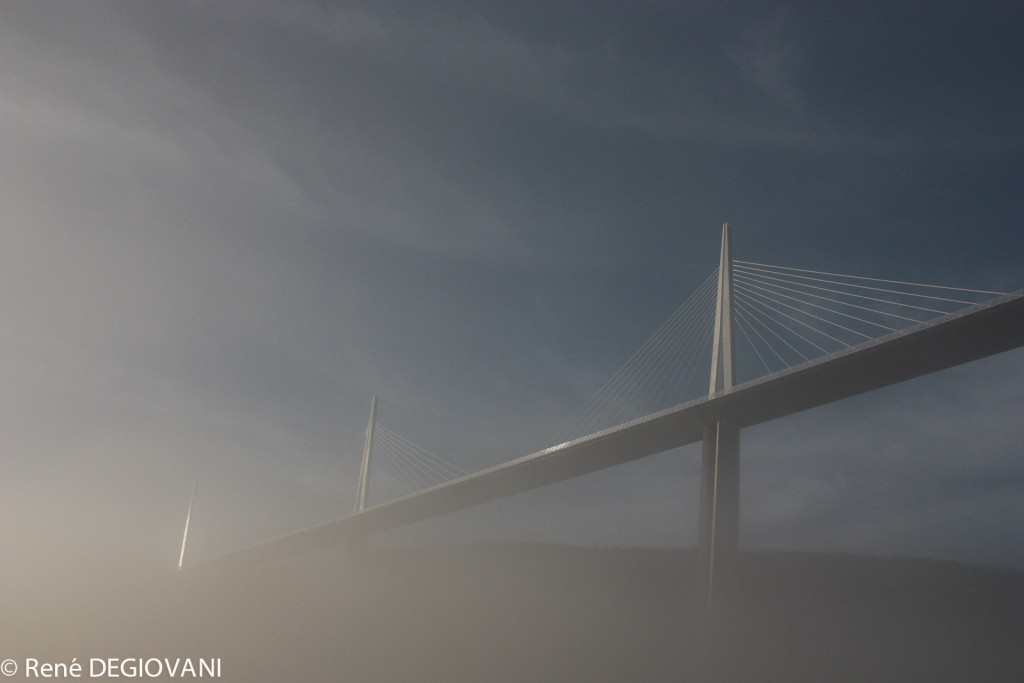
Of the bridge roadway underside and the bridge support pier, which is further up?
the bridge roadway underside

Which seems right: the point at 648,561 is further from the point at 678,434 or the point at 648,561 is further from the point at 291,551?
the point at 678,434

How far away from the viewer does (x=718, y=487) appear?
1736 centimetres

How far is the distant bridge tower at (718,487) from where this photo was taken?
16.6m

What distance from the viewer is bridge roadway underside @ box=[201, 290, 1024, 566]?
1431 cm

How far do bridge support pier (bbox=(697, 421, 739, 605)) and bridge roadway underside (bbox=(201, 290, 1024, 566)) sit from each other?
0.53m

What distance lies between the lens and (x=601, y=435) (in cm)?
1939

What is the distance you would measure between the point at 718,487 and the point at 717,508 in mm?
537

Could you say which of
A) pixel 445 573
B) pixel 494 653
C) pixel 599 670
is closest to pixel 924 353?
pixel 599 670

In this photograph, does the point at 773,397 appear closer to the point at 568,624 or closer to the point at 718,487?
the point at 718,487

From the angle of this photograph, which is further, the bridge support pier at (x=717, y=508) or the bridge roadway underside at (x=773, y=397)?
the bridge support pier at (x=717, y=508)

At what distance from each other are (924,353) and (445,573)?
26.6 metres

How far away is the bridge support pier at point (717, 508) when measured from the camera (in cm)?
1647

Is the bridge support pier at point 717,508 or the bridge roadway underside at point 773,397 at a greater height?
the bridge roadway underside at point 773,397

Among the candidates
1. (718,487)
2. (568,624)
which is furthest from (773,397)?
(568,624)
